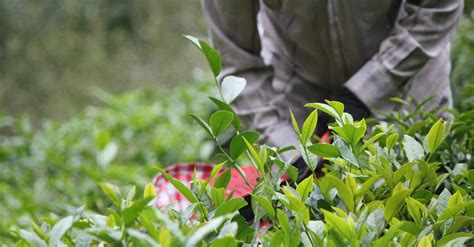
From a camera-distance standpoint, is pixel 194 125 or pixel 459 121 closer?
pixel 459 121

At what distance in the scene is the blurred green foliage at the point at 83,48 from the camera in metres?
9.19

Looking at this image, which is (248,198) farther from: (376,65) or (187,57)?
(187,57)

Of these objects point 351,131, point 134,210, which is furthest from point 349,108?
point 134,210

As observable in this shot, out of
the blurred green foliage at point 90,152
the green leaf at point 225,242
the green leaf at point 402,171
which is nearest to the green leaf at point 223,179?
the green leaf at point 402,171

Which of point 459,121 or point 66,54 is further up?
point 459,121

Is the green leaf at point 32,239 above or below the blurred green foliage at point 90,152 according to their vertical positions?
above

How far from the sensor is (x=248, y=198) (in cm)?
208

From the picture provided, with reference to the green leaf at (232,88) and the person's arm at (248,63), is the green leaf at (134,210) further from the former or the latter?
the person's arm at (248,63)

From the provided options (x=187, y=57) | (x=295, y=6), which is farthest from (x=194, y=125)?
(x=187, y=57)

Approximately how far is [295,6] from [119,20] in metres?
6.82

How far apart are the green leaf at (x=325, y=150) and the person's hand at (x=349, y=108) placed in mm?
949

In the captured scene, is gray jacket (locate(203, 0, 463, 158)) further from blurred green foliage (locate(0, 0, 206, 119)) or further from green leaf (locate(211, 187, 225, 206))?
blurred green foliage (locate(0, 0, 206, 119))

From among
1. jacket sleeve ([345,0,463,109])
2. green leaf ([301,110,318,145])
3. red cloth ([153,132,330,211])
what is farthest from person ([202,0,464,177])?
green leaf ([301,110,318,145])

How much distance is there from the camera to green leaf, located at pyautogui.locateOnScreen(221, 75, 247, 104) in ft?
5.73
